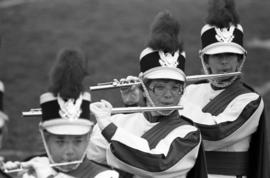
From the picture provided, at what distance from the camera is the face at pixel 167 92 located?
10516 millimetres

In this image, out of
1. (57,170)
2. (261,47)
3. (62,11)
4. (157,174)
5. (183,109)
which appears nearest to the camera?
(57,170)

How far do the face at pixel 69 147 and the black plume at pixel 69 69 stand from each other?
1.15ft

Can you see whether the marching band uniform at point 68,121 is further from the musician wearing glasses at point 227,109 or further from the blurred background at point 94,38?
the blurred background at point 94,38

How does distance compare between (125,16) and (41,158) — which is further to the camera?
(125,16)

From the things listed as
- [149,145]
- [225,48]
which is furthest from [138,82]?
[225,48]

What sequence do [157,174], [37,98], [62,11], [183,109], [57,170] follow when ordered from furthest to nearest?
1. [62,11]
2. [37,98]
3. [183,109]
4. [157,174]
5. [57,170]

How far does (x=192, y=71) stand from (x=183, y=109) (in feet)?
28.6

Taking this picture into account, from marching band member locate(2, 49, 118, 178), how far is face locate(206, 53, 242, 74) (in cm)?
264

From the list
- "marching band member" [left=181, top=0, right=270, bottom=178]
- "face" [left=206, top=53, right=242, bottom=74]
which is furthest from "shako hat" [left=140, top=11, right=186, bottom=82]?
"face" [left=206, top=53, right=242, bottom=74]

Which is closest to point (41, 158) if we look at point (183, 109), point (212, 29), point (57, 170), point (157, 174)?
point (57, 170)

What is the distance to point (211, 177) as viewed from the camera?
1162cm

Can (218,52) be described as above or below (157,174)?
above

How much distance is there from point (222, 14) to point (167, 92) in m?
1.65

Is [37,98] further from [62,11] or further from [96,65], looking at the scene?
[62,11]
